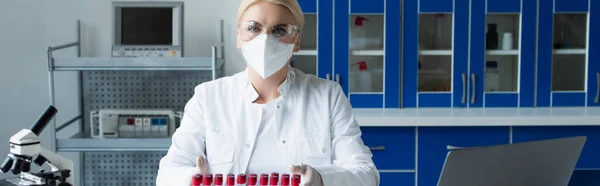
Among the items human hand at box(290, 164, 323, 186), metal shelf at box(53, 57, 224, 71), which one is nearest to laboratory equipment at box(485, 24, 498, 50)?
metal shelf at box(53, 57, 224, 71)

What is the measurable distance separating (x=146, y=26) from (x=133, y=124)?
474mm

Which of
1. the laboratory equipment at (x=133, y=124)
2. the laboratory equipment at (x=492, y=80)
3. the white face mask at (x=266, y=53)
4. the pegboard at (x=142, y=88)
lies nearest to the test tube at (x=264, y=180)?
the white face mask at (x=266, y=53)

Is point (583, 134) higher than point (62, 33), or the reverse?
point (62, 33)

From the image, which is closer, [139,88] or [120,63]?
[120,63]

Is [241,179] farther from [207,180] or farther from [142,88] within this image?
[142,88]

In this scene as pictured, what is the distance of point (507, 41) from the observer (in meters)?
3.33

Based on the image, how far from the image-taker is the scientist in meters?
1.64

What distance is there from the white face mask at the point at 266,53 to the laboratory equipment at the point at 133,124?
1.52 m

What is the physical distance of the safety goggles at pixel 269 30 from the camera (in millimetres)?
1647

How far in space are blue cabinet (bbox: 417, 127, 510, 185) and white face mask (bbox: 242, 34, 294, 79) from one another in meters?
1.57

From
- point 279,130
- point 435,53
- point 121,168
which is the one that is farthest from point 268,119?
point 121,168

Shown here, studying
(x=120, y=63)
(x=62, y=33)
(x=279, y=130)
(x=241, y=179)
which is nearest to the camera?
(x=241, y=179)

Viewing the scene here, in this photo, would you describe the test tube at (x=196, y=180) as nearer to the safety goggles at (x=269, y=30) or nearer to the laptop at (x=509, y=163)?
the safety goggles at (x=269, y=30)

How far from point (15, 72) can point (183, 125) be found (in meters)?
2.10
